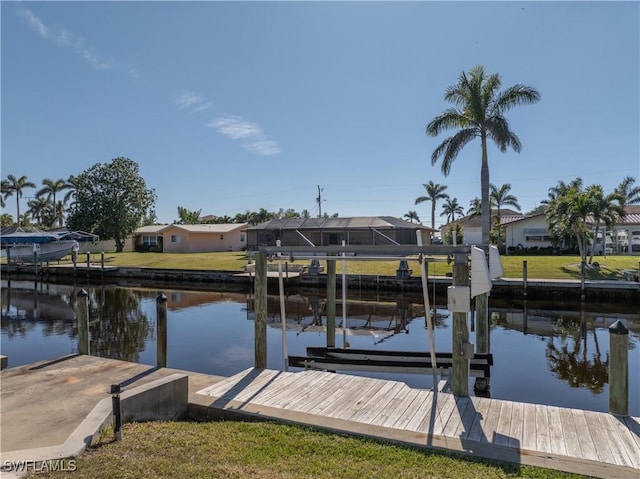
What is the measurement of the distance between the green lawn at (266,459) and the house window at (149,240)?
47.6m

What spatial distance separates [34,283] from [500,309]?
29190 mm

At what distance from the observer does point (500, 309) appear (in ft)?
59.7

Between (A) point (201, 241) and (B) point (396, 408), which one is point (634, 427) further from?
(A) point (201, 241)

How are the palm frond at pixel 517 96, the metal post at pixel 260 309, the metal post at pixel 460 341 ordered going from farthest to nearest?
the palm frond at pixel 517 96
the metal post at pixel 260 309
the metal post at pixel 460 341

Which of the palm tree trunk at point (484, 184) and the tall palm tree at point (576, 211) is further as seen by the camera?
the tall palm tree at point (576, 211)

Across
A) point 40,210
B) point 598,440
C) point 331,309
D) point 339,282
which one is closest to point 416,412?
point 598,440

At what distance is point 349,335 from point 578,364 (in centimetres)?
586

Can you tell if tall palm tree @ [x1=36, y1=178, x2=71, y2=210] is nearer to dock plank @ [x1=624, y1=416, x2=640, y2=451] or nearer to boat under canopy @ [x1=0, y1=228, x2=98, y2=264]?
boat under canopy @ [x1=0, y1=228, x2=98, y2=264]

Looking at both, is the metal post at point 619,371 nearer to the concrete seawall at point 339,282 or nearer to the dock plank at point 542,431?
the dock plank at point 542,431

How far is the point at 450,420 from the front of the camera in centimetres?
485

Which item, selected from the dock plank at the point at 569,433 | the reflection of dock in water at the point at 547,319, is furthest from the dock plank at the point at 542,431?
the reflection of dock in water at the point at 547,319

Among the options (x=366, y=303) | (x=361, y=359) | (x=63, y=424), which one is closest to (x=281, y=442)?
(x=63, y=424)

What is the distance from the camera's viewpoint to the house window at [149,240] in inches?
1935

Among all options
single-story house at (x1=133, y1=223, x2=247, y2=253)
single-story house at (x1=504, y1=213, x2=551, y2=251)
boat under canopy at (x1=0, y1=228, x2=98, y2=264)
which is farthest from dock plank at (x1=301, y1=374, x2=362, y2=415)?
single-story house at (x1=133, y1=223, x2=247, y2=253)
